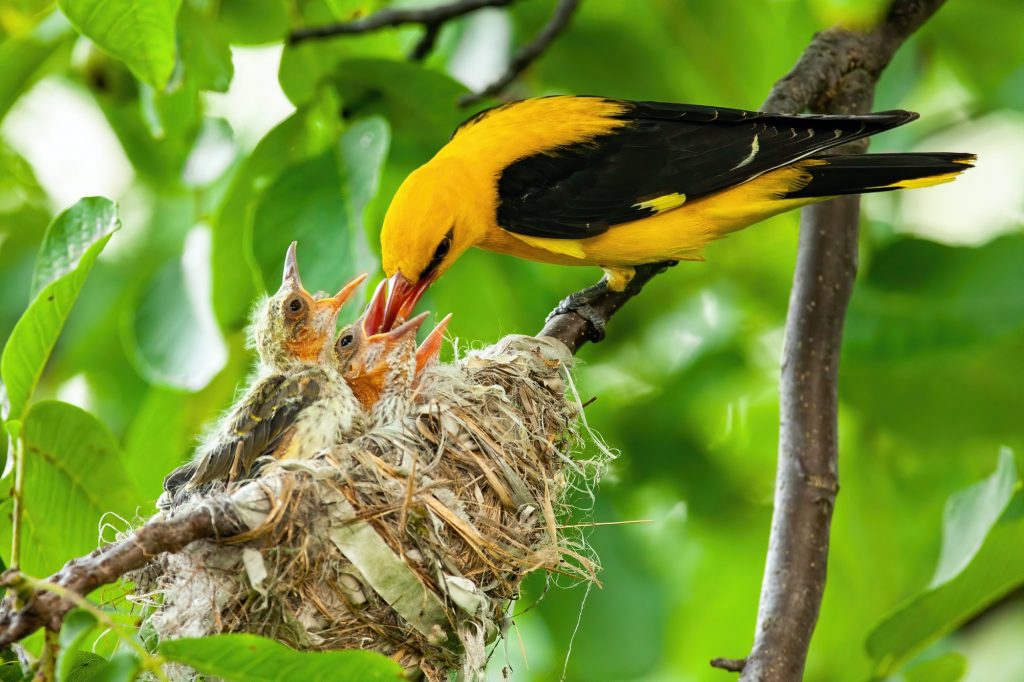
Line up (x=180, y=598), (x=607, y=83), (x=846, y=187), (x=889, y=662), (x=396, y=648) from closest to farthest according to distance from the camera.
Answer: (x=180, y=598) → (x=396, y=648) → (x=889, y=662) → (x=846, y=187) → (x=607, y=83)

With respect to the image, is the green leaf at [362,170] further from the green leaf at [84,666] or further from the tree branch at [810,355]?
the green leaf at [84,666]

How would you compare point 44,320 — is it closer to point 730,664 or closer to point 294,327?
point 294,327

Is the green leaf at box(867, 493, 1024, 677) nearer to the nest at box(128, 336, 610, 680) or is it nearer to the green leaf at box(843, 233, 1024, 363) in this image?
the nest at box(128, 336, 610, 680)

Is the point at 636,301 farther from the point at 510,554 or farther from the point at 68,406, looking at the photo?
the point at 68,406

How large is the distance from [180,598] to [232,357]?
2066 mm

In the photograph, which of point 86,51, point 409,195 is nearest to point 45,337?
point 409,195

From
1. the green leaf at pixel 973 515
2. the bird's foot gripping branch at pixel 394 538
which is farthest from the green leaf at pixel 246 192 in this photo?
the green leaf at pixel 973 515

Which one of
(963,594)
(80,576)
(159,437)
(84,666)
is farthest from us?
(159,437)

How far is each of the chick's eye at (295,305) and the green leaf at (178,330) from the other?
273mm

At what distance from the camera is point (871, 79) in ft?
12.7

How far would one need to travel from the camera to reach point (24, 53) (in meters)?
3.59

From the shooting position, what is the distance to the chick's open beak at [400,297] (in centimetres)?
356

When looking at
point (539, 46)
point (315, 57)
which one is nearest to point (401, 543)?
point (315, 57)

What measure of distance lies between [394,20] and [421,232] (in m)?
0.91
